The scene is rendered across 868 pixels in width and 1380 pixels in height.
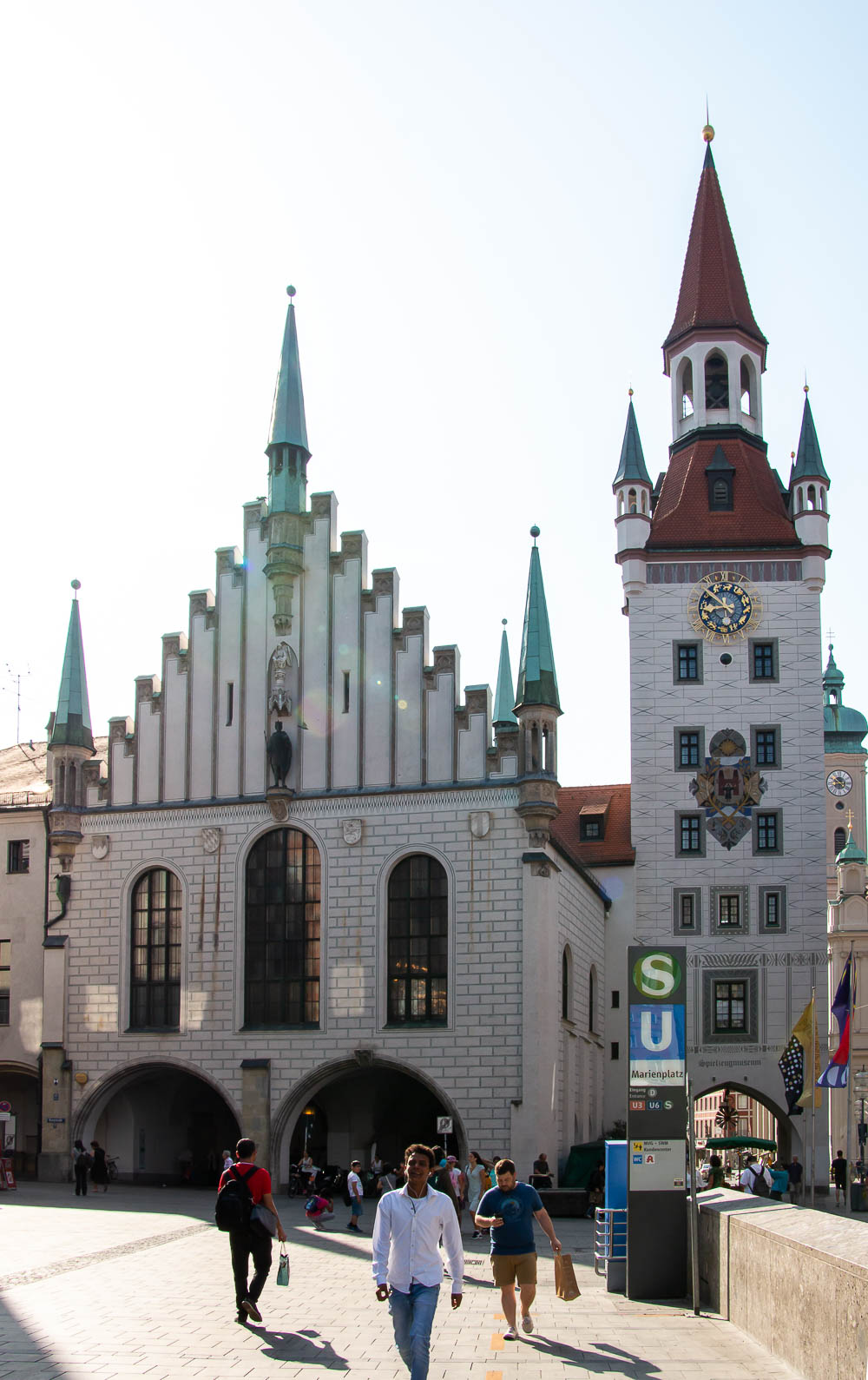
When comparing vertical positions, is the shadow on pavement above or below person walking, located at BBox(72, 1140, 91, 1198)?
above

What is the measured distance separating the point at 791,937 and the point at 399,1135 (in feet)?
45.0

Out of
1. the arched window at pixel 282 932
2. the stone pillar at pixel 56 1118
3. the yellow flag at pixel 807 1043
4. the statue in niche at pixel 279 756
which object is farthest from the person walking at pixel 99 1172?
the yellow flag at pixel 807 1043

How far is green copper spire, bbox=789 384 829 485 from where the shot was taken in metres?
49.1

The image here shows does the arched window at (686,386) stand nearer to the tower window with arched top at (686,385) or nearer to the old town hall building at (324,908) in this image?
the tower window with arched top at (686,385)

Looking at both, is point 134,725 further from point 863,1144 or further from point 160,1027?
point 863,1144

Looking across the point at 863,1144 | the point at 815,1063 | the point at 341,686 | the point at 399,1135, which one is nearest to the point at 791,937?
the point at 815,1063

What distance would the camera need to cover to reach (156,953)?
1485 inches

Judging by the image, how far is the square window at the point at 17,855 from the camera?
1585 inches

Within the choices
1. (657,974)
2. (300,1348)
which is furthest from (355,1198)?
(300,1348)

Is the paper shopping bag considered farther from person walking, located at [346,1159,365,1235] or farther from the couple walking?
person walking, located at [346,1159,365,1235]

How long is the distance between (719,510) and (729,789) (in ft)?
31.6

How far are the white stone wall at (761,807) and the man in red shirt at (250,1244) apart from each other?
33455mm

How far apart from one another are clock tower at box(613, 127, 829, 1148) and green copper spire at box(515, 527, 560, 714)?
11.7m

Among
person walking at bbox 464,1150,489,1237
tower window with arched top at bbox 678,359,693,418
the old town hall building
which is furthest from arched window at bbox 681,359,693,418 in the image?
person walking at bbox 464,1150,489,1237
